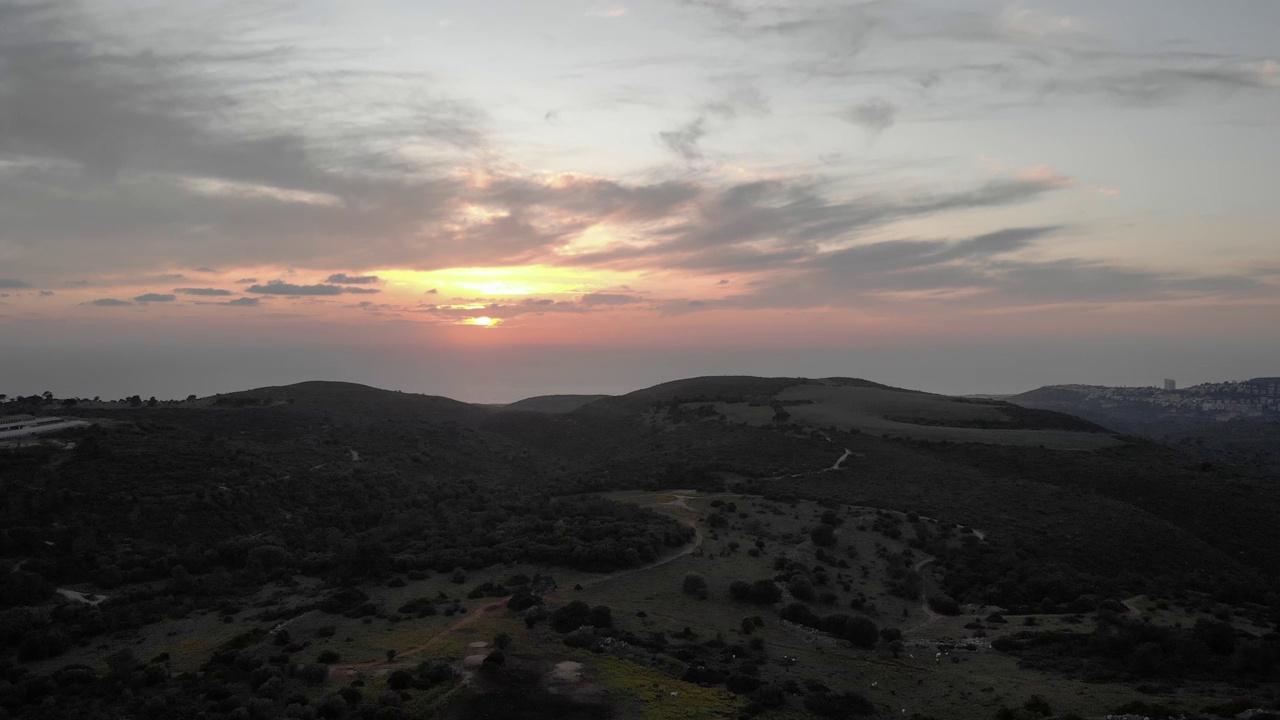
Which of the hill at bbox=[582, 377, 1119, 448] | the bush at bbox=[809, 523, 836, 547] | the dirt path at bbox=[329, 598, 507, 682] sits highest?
the hill at bbox=[582, 377, 1119, 448]

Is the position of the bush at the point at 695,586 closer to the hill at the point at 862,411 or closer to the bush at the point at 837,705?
the bush at the point at 837,705

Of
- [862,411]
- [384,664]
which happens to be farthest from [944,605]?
[862,411]

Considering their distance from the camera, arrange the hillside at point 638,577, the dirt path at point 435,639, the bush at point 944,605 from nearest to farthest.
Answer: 1. the hillside at point 638,577
2. the dirt path at point 435,639
3. the bush at point 944,605

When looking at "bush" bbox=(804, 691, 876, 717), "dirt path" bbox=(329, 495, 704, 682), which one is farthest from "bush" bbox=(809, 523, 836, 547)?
"bush" bbox=(804, 691, 876, 717)

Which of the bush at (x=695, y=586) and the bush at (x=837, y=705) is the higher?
the bush at (x=695, y=586)

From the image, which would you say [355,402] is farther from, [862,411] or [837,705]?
[837,705]

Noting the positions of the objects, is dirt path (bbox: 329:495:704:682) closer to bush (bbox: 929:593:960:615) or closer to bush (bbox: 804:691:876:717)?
bush (bbox: 929:593:960:615)

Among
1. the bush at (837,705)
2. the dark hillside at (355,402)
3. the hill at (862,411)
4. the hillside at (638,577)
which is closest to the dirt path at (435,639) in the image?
the hillside at (638,577)

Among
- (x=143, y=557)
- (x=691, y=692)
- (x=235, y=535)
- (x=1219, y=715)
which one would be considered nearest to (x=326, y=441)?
(x=235, y=535)

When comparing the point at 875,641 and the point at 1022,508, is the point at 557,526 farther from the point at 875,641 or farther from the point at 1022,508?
the point at 1022,508

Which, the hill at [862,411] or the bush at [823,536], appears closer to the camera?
the bush at [823,536]

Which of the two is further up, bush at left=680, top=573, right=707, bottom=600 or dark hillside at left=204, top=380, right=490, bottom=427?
dark hillside at left=204, top=380, right=490, bottom=427

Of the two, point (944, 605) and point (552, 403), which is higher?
point (552, 403)

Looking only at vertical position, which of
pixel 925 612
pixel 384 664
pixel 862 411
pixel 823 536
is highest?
pixel 862 411
